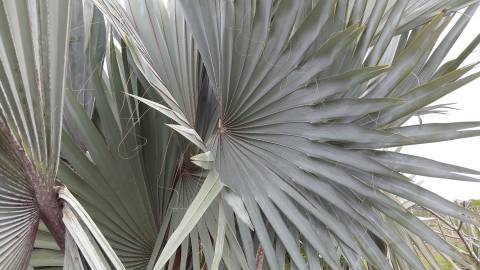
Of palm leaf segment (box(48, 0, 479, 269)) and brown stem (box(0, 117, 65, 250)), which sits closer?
brown stem (box(0, 117, 65, 250))

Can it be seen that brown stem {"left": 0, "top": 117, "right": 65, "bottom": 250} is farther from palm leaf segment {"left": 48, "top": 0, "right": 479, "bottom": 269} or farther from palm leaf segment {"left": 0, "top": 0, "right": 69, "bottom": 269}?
palm leaf segment {"left": 48, "top": 0, "right": 479, "bottom": 269}

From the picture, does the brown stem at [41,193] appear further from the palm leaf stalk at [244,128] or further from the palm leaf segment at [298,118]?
the palm leaf segment at [298,118]

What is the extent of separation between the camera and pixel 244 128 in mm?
980

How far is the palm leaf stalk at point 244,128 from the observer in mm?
766

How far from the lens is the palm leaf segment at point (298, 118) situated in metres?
0.89

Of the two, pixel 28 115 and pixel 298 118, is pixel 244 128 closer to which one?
pixel 298 118

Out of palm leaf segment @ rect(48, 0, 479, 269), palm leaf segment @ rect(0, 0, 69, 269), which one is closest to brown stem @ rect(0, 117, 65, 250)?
palm leaf segment @ rect(0, 0, 69, 269)

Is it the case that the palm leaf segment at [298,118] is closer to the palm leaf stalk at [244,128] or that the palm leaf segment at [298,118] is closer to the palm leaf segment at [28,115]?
the palm leaf stalk at [244,128]

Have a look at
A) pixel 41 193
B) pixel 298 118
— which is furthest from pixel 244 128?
pixel 41 193

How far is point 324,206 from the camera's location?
3.19 feet

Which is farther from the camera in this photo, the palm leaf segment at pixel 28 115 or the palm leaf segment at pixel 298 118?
the palm leaf segment at pixel 298 118

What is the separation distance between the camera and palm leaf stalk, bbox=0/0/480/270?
30.1 inches

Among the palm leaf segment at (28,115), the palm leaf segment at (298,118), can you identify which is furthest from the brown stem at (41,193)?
the palm leaf segment at (298,118)

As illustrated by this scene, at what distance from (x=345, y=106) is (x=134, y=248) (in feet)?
2.20
